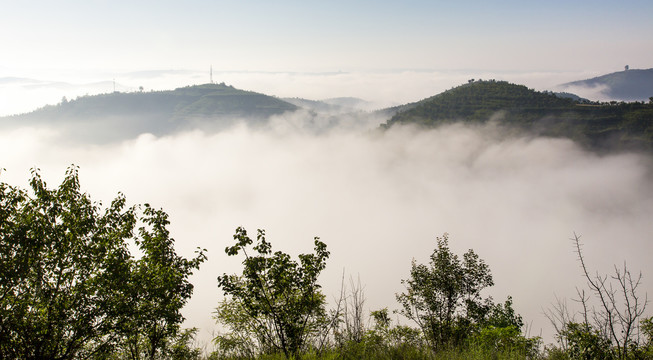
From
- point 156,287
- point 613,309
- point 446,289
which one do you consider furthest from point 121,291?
point 446,289

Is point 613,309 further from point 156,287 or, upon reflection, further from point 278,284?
point 156,287

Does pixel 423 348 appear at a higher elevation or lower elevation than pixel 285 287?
lower

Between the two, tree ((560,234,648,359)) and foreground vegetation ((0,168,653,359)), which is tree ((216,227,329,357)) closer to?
foreground vegetation ((0,168,653,359))

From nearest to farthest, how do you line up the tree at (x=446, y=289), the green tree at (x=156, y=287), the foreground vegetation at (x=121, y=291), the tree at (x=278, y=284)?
the foreground vegetation at (x=121, y=291) → the tree at (x=278, y=284) → the green tree at (x=156, y=287) → the tree at (x=446, y=289)

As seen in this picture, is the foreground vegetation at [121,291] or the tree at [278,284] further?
the tree at [278,284]

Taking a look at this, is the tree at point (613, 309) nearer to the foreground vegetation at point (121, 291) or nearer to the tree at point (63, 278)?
the foreground vegetation at point (121, 291)

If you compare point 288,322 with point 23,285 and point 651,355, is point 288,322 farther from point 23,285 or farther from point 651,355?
point 651,355

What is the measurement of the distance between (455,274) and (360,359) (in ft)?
89.7

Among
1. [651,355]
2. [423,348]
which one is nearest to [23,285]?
[423,348]

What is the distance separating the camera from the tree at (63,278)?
11.8 meters

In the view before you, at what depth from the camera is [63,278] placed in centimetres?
1280

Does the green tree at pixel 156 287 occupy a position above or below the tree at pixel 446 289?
above

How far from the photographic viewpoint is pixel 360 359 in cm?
1116

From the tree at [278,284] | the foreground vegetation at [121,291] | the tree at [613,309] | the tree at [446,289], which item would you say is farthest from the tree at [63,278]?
the tree at [446,289]
